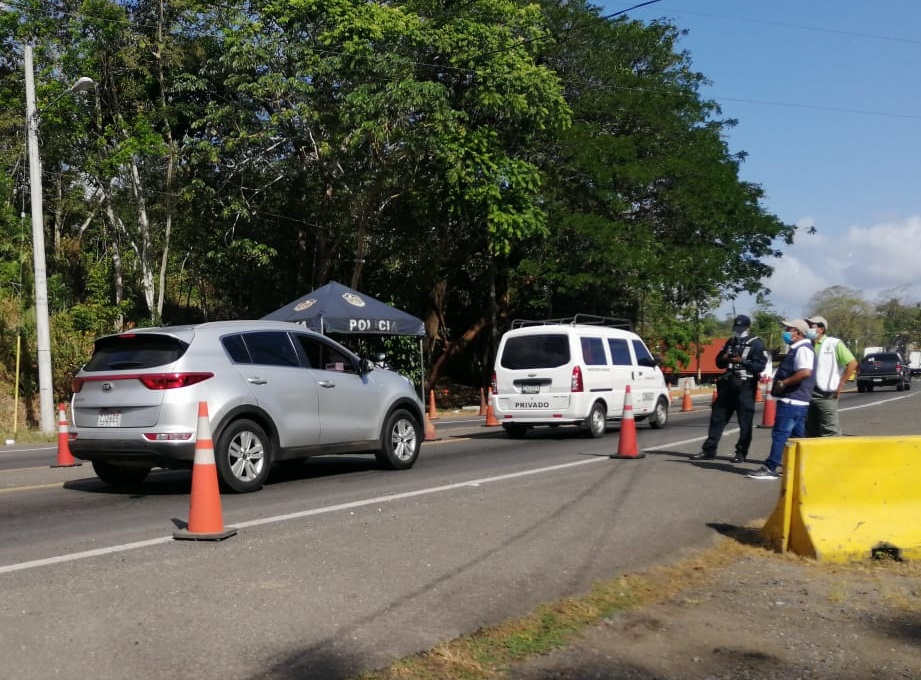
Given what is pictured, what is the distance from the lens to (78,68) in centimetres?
2547

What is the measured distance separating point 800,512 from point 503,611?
104 inches

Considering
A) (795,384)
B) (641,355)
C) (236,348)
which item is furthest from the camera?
(641,355)

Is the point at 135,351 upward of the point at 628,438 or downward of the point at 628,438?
upward

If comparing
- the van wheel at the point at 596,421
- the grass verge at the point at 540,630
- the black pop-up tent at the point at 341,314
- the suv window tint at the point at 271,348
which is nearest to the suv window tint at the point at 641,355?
the van wheel at the point at 596,421

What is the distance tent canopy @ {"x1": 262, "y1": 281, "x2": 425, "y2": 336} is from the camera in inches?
757

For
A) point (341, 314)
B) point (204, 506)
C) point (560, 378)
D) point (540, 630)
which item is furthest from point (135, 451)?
point (341, 314)

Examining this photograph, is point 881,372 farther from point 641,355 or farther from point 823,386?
point 823,386

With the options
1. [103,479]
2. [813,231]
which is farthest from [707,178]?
[103,479]

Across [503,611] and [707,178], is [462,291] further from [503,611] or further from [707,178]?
[503,611]

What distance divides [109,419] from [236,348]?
4.60 ft

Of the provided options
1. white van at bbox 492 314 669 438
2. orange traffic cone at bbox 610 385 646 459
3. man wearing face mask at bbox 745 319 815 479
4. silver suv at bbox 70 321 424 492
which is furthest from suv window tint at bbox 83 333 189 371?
white van at bbox 492 314 669 438

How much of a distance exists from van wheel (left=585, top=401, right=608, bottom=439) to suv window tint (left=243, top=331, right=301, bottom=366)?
7130 millimetres

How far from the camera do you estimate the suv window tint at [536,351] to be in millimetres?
16469

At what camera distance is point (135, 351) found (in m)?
9.73
